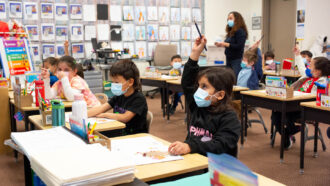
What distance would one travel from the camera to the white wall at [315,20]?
6969mm

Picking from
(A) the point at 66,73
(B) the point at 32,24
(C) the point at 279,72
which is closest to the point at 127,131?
(A) the point at 66,73

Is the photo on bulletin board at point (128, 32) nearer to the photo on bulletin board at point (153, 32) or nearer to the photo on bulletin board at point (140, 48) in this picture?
the photo on bulletin board at point (140, 48)

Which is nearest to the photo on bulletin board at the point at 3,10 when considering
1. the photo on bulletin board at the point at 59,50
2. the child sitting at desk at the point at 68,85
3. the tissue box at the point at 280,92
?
the photo on bulletin board at the point at 59,50

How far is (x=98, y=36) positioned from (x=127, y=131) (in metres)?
5.28

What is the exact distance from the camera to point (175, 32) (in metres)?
8.48

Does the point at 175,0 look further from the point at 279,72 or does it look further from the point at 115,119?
the point at 115,119

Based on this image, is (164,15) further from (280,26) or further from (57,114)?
(57,114)

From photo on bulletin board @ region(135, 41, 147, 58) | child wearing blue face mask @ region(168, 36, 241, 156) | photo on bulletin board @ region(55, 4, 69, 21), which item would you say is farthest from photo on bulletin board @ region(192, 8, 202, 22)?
child wearing blue face mask @ region(168, 36, 241, 156)

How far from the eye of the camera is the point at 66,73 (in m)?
3.25

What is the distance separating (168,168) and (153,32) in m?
Result: 7.05

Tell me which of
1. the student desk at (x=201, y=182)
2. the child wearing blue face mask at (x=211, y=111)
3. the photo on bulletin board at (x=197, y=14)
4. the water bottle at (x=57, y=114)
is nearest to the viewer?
the student desk at (x=201, y=182)

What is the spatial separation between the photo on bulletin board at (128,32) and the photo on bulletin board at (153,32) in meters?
0.44

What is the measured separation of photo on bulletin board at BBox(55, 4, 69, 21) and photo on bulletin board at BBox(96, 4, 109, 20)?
676 millimetres

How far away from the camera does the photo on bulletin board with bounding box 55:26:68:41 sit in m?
7.07
